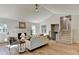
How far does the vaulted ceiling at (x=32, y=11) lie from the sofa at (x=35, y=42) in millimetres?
429

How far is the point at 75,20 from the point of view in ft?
6.84

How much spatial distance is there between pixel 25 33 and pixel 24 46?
11.8 inches

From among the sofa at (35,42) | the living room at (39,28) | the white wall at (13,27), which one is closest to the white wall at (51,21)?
the living room at (39,28)

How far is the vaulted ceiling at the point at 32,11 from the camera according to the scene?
6.55 ft

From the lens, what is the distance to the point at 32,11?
2078 mm

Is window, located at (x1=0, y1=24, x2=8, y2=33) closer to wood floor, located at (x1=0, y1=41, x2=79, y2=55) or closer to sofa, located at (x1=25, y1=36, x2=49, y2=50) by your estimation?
wood floor, located at (x1=0, y1=41, x2=79, y2=55)

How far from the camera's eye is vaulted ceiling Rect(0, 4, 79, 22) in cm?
200

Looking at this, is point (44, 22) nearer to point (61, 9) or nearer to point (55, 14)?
point (55, 14)

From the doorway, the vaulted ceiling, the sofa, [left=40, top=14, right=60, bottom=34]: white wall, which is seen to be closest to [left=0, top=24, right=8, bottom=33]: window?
the vaulted ceiling

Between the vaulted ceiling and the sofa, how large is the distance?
0.43m
